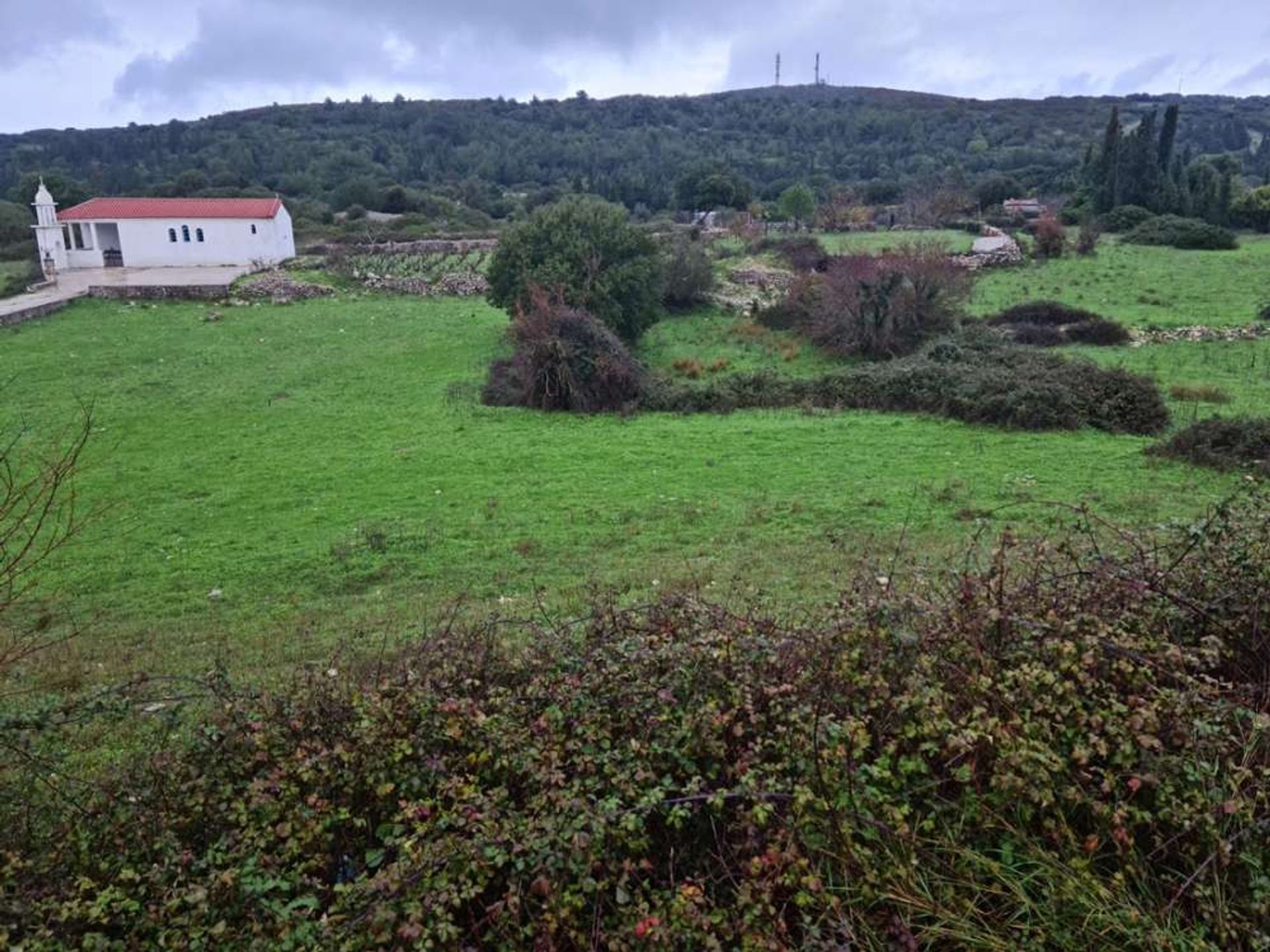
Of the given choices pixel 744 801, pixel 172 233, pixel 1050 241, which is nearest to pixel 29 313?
pixel 172 233

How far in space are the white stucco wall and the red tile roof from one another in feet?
0.72

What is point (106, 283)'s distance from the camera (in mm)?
34625

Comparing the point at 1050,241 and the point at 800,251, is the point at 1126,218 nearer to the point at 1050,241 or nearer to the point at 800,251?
the point at 1050,241

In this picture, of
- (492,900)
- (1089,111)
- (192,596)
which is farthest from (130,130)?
(492,900)

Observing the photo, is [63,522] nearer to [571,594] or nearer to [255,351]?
[571,594]

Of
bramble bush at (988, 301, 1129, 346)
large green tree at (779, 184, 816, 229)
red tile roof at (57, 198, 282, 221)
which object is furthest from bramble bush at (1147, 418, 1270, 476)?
red tile roof at (57, 198, 282, 221)

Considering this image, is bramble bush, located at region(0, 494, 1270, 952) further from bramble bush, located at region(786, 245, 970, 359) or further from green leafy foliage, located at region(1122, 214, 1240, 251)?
green leafy foliage, located at region(1122, 214, 1240, 251)

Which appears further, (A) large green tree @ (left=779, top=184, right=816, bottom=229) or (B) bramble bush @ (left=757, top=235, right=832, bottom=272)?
(A) large green tree @ (left=779, top=184, right=816, bottom=229)

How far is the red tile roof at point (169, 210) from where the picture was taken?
42.1 m

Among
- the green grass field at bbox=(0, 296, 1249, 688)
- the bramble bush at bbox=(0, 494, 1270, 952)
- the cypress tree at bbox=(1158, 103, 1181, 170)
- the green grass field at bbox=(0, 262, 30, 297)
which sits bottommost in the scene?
the green grass field at bbox=(0, 296, 1249, 688)

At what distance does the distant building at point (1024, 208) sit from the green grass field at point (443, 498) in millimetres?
32958

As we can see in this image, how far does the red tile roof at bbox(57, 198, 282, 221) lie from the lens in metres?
42.1

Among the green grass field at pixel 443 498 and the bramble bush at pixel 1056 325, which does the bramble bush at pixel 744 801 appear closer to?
the green grass field at pixel 443 498

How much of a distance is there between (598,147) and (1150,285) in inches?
3043
